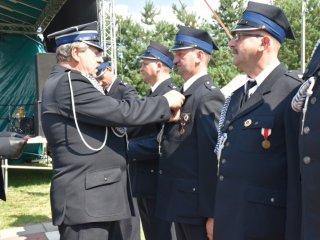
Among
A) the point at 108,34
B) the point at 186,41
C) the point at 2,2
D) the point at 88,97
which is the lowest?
the point at 88,97

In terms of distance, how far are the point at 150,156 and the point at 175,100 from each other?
2.25 ft

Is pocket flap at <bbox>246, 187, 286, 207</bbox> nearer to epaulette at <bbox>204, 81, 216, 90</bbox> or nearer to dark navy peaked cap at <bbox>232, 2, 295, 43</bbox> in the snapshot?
dark navy peaked cap at <bbox>232, 2, 295, 43</bbox>

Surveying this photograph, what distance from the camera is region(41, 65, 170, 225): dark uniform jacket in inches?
91.4

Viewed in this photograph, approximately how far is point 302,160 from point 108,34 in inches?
282

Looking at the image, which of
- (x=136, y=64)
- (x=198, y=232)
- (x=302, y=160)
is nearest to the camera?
(x=302, y=160)

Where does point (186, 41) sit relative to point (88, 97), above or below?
above

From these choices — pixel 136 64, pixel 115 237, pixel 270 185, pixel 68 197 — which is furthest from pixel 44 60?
pixel 136 64

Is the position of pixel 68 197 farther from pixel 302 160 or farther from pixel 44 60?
pixel 44 60

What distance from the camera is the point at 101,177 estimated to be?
236 centimetres

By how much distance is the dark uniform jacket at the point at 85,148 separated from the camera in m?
2.32

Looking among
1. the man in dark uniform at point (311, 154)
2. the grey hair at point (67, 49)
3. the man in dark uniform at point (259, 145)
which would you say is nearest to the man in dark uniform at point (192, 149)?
the man in dark uniform at point (259, 145)

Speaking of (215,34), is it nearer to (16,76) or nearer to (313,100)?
(16,76)

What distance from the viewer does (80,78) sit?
7.71 ft

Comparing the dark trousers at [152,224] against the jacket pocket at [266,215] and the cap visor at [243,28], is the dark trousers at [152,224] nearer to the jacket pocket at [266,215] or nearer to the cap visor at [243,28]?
the jacket pocket at [266,215]
